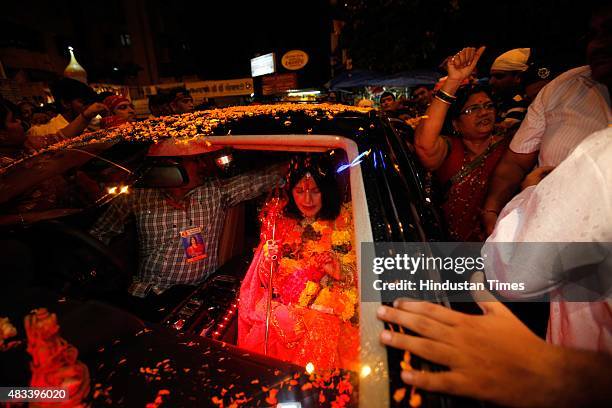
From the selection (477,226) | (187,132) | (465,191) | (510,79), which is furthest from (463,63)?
(187,132)

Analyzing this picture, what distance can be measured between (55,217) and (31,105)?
8.54 m

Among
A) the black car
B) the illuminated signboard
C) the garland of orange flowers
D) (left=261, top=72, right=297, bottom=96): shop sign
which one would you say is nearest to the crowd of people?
the black car

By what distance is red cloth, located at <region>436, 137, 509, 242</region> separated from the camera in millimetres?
2377

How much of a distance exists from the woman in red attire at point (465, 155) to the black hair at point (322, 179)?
0.78 meters

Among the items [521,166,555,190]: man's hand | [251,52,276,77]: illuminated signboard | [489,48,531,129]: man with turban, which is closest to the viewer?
[521,166,555,190]: man's hand

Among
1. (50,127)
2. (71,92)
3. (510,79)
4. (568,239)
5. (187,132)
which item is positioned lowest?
(568,239)

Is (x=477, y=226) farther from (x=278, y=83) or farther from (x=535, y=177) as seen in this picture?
(x=278, y=83)

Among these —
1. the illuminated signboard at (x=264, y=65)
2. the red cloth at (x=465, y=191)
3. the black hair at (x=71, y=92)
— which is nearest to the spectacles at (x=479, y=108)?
the red cloth at (x=465, y=191)

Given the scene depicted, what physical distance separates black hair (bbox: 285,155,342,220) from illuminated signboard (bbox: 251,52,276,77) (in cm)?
2296

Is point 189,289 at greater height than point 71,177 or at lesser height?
lesser

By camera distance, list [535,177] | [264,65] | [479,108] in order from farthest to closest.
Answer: [264,65]
[479,108]
[535,177]

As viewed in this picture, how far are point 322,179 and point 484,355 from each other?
1.54m

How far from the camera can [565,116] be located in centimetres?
189

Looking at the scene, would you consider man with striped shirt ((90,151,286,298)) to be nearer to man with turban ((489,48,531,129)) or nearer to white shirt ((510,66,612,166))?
white shirt ((510,66,612,166))
